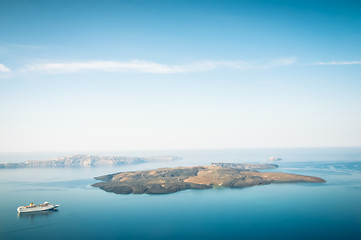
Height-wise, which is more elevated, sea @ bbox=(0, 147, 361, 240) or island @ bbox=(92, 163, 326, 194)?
island @ bbox=(92, 163, 326, 194)

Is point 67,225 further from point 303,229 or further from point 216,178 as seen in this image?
point 216,178

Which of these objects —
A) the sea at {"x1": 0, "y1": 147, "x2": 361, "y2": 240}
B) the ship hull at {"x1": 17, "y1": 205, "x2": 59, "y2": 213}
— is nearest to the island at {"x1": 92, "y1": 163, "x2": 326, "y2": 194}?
the sea at {"x1": 0, "y1": 147, "x2": 361, "y2": 240}

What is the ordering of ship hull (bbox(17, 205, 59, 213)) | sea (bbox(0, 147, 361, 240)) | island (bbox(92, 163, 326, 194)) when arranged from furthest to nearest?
island (bbox(92, 163, 326, 194))
ship hull (bbox(17, 205, 59, 213))
sea (bbox(0, 147, 361, 240))

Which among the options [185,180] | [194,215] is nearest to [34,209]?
[194,215]

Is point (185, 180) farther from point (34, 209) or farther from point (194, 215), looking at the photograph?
point (34, 209)

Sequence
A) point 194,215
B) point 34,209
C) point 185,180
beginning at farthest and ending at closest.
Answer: point 185,180 → point 34,209 → point 194,215

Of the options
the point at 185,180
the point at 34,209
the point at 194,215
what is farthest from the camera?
the point at 185,180

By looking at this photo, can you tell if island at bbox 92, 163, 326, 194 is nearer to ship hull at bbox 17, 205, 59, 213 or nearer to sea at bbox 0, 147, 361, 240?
sea at bbox 0, 147, 361, 240

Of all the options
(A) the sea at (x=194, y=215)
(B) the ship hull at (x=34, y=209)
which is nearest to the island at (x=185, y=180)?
(A) the sea at (x=194, y=215)

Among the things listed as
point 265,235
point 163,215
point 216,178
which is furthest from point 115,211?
point 216,178
